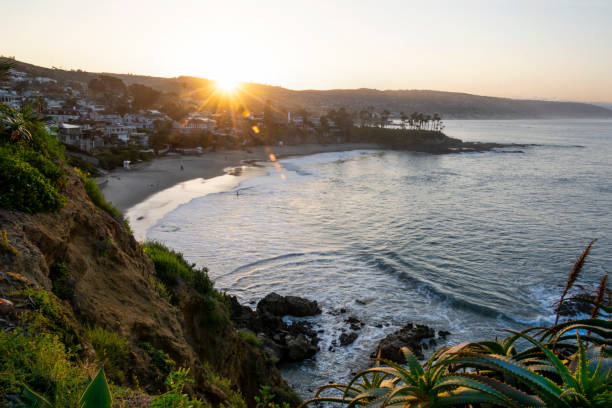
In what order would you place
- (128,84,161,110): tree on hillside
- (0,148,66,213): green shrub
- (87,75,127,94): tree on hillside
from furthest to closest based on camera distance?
(87,75,127,94): tree on hillside < (128,84,161,110): tree on hillside < (0,148,66,213): green shrub

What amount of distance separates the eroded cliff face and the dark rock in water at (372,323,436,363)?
5.99 m

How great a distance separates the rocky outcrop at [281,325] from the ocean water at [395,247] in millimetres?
512

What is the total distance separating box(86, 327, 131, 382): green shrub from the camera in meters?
4.51

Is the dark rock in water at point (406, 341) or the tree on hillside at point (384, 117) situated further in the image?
the tree on hillside at point (384, 117)

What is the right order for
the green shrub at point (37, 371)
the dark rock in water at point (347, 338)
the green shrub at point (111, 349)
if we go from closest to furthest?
1. the green shrub at point (37, 371)
2. the green shrub at point (111, 349)
3. the dark rock in water at point (347, 338)

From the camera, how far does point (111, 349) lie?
4.89 m

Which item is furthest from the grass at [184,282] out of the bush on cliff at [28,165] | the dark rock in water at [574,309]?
the dark rock in water at [574,309]

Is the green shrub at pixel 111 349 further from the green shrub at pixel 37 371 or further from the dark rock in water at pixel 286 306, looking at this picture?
the dark rock in water at pixel 286 306

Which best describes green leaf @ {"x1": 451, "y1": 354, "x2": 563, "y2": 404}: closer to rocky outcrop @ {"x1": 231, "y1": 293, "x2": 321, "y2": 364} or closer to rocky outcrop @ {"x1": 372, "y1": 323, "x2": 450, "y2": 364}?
rocky outcrop @ {"x1": 231, "y1": 293, "x2": 321, "y2": 364}

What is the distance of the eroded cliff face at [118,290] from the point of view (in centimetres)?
517

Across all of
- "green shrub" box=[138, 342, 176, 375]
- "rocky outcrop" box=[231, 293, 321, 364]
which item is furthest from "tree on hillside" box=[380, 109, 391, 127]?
"green shrub" box=[138, 342, 176, 375]

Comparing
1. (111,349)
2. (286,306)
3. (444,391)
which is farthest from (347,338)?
(444,391)

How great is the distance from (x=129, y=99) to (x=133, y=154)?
290 feet

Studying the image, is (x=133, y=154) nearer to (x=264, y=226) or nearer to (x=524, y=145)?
(x=264, y=226)
